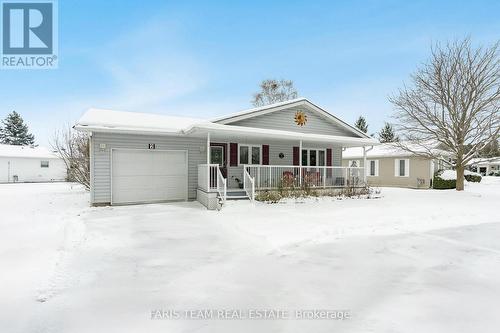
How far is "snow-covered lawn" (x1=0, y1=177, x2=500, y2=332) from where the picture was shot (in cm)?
288

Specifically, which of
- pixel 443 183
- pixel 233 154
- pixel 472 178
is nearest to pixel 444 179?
pixel 443 183

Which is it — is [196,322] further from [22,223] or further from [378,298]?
[22,223]

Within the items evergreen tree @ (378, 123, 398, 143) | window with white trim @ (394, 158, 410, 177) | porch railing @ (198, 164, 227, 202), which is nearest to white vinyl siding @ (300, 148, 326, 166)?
porch railing @ (198, 164, 227, 202)

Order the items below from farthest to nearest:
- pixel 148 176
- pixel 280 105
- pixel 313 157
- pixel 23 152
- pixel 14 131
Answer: pixel 14 131 < pixel 23 152 < pixel 313 157 < pixel 280 105 < pixel 148 176

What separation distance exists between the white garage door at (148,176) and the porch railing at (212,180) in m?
1.02

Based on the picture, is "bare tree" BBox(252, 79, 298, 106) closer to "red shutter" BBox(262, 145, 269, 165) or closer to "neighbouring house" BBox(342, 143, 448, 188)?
"neighbouring house" BBox(342, 143, 448, 188)

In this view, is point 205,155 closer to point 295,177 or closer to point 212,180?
point 212,180

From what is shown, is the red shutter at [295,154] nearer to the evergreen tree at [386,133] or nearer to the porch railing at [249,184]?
the porch railing at [249,184]

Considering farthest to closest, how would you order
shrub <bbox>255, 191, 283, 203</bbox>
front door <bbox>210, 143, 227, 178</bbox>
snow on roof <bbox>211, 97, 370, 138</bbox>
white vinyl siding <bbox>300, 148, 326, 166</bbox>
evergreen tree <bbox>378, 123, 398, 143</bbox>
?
evergreen tree <bbox>378, 123, 398, 143</bbox> → white vinyl siding <bbox>300, 148, 326, 166</bbox> → front door <bbox>210, 143, 227, 178</bbox> → snow on roof <bbox>211, 97, 370, 138</bbox> → shrub <bbox>255, 191, 283, 203</bbox>

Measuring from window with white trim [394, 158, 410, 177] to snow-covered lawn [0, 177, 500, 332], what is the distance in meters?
14.5

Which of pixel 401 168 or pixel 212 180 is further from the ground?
pixel 401 168

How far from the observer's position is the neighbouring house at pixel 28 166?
93.3 ft

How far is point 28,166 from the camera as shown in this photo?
29.9 metres

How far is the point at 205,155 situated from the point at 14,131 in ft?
167
